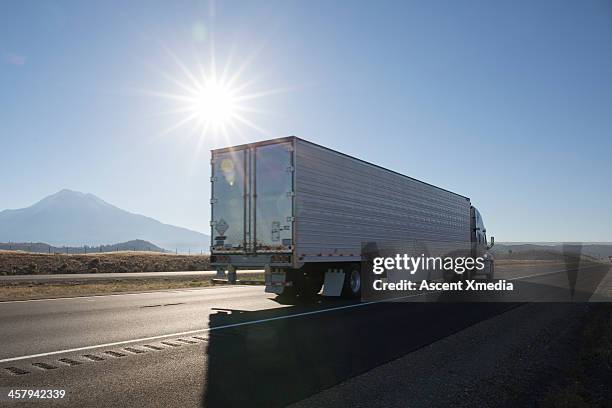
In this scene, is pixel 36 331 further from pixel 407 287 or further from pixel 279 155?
pixel 407 287

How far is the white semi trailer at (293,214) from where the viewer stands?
14.4 metres

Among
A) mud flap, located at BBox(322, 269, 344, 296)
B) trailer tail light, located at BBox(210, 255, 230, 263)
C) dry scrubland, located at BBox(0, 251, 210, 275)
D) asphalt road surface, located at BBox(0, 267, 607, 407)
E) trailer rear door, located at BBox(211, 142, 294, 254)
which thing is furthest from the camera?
dry scrubland, located at BBox(0, 251, 210, 275)

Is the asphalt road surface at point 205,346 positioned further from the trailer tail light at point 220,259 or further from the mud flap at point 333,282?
the trailer tail light at point 220,259

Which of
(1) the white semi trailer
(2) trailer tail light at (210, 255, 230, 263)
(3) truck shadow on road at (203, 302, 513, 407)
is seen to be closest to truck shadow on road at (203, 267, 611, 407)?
(3) truck shadow on road at (203, 302, 513, 407)

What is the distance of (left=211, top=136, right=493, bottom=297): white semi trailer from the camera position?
14391 millimetres

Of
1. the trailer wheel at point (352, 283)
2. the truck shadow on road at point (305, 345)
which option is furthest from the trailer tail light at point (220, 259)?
the trailer wheel at point (352, 283)

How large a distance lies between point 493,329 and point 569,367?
3221 mm

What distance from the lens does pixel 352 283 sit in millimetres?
16828

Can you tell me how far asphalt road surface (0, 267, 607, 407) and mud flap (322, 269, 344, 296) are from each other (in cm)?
127

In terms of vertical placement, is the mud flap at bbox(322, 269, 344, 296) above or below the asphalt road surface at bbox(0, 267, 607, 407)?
above

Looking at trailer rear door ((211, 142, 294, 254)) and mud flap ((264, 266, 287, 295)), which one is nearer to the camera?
trailer rear door ((211, 142, 294, 254))

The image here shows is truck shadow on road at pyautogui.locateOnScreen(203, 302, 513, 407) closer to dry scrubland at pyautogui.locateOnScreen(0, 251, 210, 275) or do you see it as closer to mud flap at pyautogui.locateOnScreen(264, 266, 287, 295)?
mud flap at pyautogui.locateOnScreen(264, 266, 287, 295)

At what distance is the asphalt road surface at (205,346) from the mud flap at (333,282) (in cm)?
127

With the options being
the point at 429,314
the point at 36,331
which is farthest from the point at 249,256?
the point at 36,331
